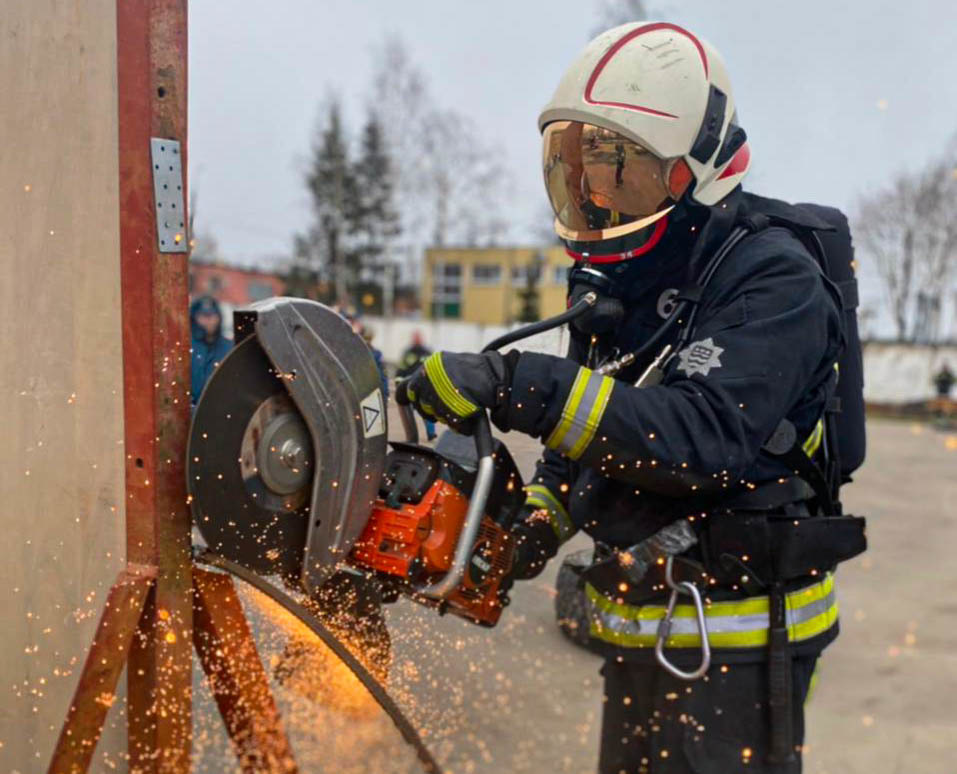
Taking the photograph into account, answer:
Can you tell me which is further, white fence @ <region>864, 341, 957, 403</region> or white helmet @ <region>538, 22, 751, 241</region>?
white fence @ <region>864, 341, 957, 403</region>

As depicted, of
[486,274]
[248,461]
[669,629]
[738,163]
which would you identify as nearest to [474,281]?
[486,274]

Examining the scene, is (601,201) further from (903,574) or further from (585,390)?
(903,574)

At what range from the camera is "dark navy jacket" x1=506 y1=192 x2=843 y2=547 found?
155 cm

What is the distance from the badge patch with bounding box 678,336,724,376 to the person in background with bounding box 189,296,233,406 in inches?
36.3

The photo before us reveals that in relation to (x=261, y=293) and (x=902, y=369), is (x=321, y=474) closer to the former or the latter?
(x=261, y=293)

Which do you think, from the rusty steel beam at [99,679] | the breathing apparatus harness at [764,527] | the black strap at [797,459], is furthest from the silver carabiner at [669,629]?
the rusty steel beam at [99,679]

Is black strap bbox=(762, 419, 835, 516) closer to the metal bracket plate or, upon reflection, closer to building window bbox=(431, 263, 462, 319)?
the metal bracket plate

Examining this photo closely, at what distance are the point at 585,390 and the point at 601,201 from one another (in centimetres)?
54

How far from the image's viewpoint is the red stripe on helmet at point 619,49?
179 centimetres

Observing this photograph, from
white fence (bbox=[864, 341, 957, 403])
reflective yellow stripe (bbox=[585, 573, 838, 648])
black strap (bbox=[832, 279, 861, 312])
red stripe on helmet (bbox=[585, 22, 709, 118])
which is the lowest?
white fence (bbox=[864, 341, 957, 403])

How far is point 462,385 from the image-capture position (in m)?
1.59

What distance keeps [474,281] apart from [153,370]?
23.3 meters

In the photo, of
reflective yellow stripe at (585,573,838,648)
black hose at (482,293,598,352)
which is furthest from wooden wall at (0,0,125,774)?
reflective yellow stripe at (585,573,838,648)

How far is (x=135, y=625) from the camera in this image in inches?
62.2
